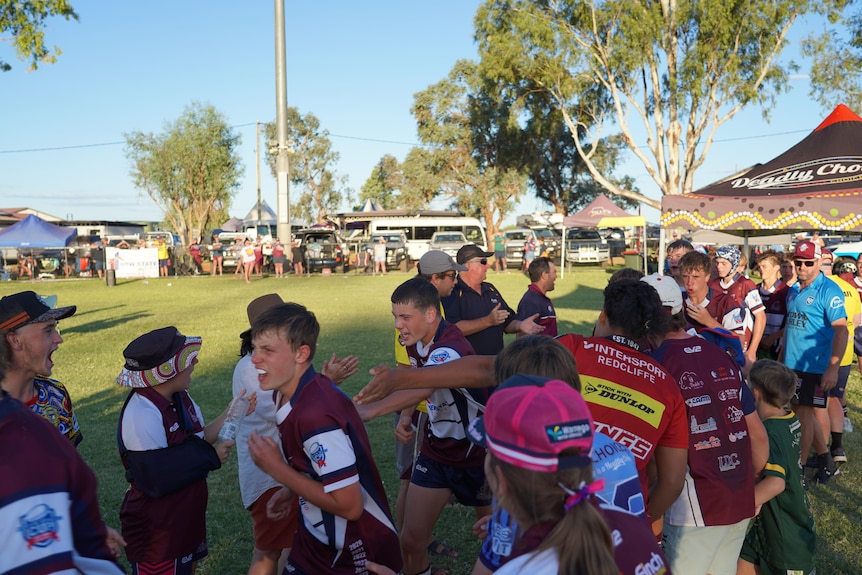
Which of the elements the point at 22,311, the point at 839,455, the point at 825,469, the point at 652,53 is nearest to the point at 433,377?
the point at 22,311

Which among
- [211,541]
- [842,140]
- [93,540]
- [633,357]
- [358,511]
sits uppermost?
[842,140]

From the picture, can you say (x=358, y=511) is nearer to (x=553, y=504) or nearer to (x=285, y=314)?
(x=285, y=314)

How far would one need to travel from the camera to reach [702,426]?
3012mm

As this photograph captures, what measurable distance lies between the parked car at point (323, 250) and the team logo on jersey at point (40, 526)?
30.6m

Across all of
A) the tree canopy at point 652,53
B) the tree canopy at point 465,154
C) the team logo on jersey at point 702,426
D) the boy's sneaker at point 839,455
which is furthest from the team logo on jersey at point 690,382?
the tree canopy at point 465,154

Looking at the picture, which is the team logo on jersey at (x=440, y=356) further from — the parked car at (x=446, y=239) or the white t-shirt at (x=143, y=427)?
the parked car at (x=446, y=239)

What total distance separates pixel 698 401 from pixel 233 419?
2213 mm

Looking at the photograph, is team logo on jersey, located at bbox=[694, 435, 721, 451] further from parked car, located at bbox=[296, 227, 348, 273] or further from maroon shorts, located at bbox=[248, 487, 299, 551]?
parked car, located at bbox=[296, 227, 348, 273]

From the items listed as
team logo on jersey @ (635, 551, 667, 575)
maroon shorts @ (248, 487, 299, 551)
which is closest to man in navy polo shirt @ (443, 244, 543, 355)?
maroon shorts @ (248, 487, 299, 551)

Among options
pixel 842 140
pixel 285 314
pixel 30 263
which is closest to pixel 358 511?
pixel 285 314

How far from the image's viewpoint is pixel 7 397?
1739 mm

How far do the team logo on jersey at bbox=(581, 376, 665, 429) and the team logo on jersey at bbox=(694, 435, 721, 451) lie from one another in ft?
1.60

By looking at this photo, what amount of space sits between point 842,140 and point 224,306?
623 inches

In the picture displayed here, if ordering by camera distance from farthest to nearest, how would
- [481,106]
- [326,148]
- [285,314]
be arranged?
[326,148], [481,106], [285,314]
